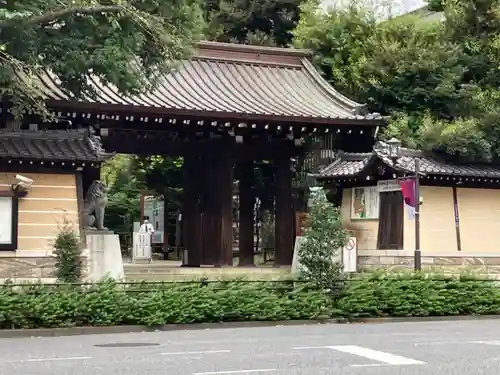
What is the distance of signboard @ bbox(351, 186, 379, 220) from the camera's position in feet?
86.9

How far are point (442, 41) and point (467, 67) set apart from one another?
128cm

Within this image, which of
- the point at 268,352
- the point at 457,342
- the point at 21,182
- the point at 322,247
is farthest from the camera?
the point at 21,182

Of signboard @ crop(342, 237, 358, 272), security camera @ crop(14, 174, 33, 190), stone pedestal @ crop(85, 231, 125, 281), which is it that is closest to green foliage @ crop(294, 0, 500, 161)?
signboard @ crop(342, 237, 358, 272)

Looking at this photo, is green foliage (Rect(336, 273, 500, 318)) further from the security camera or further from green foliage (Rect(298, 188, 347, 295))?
the security camera

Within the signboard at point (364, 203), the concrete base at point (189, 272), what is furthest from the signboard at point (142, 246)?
the signboard at point (364, 203)

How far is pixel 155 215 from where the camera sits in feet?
127

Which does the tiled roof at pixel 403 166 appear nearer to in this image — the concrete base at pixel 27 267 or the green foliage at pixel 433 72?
the green foliage at pixel 433 72

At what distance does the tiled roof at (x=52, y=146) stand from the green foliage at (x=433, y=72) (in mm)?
10724

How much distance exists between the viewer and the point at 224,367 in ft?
35.5

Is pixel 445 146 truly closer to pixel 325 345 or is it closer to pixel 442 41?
pixel 442 41

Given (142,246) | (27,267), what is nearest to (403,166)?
(27,267)

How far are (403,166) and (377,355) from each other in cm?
1297

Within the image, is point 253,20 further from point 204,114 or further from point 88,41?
point 88,41

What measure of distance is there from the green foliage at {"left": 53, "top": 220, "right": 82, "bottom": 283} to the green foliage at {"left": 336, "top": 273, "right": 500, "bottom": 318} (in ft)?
20.2
